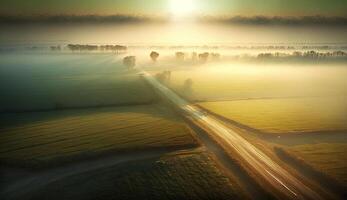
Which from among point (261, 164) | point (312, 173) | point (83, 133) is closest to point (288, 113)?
point (261, 164)

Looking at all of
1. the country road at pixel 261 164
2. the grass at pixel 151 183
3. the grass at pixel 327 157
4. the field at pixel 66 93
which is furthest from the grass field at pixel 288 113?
the grass at pixel 151 183

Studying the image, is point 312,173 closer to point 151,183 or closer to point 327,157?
point 327,157

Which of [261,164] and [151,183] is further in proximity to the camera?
[261,164]

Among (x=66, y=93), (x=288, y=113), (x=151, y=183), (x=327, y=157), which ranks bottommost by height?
(x=151, y=183)

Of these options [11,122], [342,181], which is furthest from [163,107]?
[342,181]

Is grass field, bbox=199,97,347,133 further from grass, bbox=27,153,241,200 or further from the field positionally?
grass, bbox=27,153,241,200

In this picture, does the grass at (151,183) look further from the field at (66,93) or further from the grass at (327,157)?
the field at (66,93)

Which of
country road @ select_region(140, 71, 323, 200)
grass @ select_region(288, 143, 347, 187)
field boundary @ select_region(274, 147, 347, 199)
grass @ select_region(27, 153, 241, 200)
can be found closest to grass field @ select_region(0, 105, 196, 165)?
country road @ select_region(140, 71, 323, 200)
